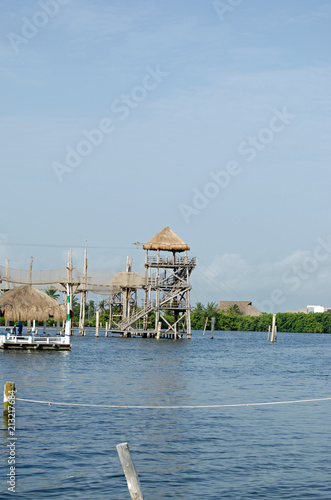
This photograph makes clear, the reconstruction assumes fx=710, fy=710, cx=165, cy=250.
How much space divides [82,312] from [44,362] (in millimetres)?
50161

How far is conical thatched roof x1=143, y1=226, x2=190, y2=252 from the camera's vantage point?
7775cm

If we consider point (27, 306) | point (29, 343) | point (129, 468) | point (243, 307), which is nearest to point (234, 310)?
point (243, 307)

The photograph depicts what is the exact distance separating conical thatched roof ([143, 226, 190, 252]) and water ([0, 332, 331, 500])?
43.5 meters

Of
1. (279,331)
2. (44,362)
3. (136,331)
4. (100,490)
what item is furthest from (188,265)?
(279,331)

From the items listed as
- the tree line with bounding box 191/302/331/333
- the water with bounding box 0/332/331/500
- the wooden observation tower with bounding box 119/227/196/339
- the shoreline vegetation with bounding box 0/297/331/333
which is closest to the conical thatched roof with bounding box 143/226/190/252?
the wooden observation tower with bounding box 119/227/196/339

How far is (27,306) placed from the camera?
4831 centimetres

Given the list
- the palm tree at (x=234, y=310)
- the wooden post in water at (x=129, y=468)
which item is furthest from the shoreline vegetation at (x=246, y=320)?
the wooden post in water at (x=129, y=468)

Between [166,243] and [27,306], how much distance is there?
31.6 metres

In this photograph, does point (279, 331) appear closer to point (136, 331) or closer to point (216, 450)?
point (136, 331)

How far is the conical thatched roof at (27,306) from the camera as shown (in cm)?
4778

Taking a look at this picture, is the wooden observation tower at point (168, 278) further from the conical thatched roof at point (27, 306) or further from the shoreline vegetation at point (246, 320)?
the shoreline vegetation at point (246, 320)

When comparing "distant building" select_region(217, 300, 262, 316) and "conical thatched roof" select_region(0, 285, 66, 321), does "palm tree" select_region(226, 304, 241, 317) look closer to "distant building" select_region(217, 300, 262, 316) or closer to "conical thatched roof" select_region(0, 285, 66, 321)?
"distant building" select_region(217, 300, 262, 316)

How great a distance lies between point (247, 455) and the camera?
1762 centimetres

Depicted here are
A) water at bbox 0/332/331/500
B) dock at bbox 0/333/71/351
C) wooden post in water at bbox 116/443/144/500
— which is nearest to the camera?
wooden post in water at bbox 116/443/144/500
